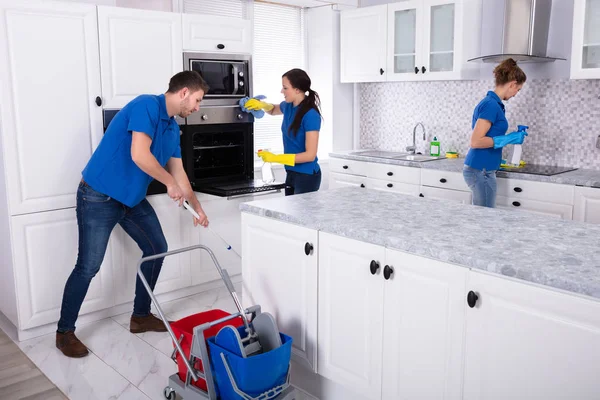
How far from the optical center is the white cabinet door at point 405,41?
4766mm

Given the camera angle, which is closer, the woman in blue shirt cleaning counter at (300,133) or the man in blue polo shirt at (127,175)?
the man in blue polo shirt at (127,175)

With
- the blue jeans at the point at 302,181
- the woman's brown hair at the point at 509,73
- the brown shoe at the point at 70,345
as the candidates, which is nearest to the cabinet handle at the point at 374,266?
the blue jeans at the point at 302,181

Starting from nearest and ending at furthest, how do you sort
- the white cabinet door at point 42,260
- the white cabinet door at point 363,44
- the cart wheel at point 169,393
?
the cart wheel at point 169,393 → the white cabinet door at point 42,260 → the white cabinet door at point 363,44

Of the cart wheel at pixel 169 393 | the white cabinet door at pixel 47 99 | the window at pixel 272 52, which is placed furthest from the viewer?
the window at pixel 272 52

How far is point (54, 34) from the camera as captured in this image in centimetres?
321

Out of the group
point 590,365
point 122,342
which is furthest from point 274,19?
point 590,365

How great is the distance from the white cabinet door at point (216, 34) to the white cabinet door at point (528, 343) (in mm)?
2628

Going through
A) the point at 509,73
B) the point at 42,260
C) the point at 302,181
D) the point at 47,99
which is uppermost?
the point at 509,73

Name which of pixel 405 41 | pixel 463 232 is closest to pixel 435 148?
pixel 405 41

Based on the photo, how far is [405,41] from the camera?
490 centimetres

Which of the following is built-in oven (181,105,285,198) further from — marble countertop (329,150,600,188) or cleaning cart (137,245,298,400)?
cleaning cart (137,245,298,400)

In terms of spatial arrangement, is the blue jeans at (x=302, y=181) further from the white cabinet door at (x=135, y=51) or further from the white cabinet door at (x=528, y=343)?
the white cabinet door at (x=528, y=343)

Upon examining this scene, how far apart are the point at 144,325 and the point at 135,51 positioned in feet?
5.40

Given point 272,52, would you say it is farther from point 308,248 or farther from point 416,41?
point 308,248
